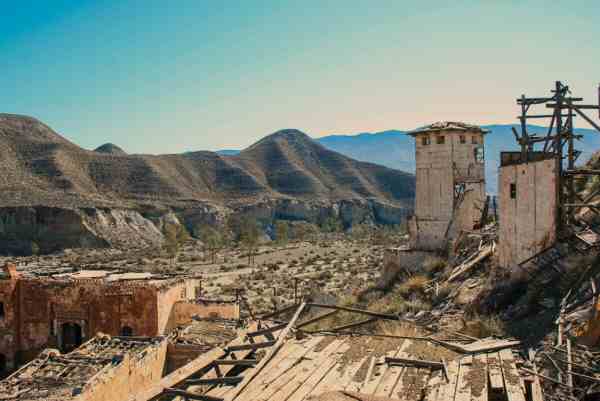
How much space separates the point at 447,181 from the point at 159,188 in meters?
61.9

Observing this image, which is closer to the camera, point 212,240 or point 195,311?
point 195,311

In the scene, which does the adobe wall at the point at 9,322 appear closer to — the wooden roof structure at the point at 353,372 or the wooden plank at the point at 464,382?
the wooden roof structure at the point at 353,372

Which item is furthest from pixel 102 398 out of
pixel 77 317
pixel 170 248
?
pixel 170 248

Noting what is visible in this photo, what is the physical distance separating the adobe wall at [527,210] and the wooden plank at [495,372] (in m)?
8.27

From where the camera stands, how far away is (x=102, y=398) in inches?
443

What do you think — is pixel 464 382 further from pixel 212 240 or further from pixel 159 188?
pixel 159 188

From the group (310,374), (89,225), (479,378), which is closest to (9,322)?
(310,374)

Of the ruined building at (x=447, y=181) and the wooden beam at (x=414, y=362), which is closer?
the wooden beam at (x=414, y=362)

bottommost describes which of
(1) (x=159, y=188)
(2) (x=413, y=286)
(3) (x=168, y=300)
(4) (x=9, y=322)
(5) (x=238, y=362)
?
(4) (x=9, y=322)

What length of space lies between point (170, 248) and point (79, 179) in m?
27.5

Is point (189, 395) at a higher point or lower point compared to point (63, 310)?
higher

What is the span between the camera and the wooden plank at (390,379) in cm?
505

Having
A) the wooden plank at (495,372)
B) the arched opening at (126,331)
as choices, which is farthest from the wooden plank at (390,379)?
the arched opening at (126,331)

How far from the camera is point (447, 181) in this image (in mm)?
22219
